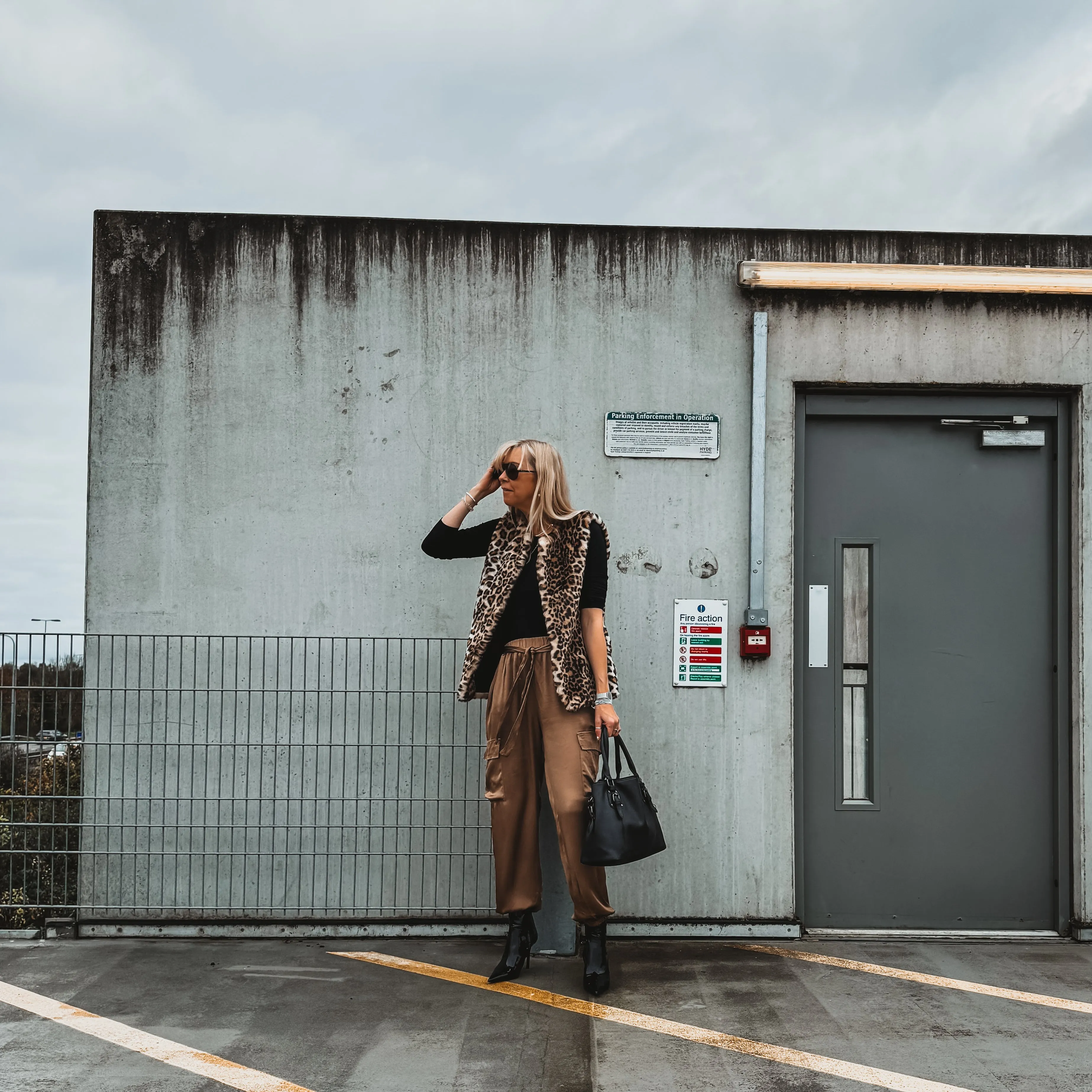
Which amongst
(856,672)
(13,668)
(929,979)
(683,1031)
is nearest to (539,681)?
(683,1031)

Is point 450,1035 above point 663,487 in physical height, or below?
below

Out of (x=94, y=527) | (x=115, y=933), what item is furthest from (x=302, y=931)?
(x=94, y=527)

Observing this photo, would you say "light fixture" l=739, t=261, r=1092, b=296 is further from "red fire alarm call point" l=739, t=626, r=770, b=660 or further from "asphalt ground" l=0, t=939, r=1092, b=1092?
"asphalt ground" l=0, t=939, r=1092, b=1092

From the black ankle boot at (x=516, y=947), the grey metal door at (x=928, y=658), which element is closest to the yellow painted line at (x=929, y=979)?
the grey metal door at (x=928, y=658)

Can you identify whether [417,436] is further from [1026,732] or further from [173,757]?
[1026,732]

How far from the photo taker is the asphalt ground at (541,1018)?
3.05 metres

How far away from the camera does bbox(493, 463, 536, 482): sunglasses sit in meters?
3.86

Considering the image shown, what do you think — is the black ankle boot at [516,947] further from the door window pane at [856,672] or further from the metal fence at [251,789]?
the door window pane at [856,672]

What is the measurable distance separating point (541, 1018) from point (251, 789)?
1.79 meters

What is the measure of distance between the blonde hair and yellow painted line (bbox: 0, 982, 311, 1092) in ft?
6.75

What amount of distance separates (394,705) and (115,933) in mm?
1632

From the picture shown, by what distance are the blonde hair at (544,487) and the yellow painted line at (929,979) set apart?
6.95 ft

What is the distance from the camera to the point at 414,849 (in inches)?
177

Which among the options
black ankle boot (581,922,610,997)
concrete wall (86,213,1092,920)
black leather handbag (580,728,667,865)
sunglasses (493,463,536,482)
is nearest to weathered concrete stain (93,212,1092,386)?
concrete wall (86,213,1092,920)
